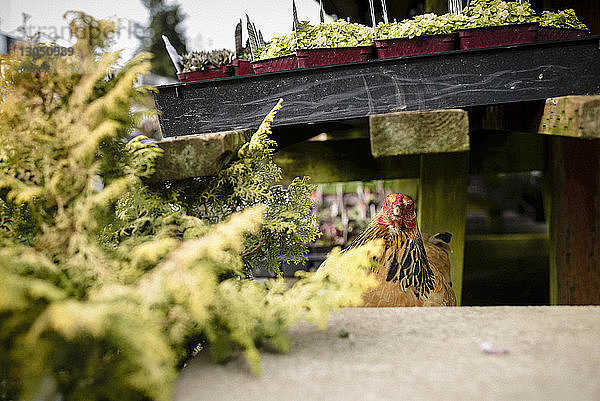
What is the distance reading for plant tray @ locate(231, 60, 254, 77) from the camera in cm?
186

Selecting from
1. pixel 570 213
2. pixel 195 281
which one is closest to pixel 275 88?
pixel 195 281

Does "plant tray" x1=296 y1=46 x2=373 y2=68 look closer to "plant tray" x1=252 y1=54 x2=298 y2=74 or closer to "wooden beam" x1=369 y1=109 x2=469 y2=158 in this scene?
"plant tray" x1=252 y1=54 x2=298 y2=74

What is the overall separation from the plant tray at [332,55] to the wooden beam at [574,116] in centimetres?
64

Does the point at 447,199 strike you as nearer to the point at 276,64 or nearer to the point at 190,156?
the point at 276,64

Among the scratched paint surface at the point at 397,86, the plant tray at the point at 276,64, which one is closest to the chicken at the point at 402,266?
the scratched paint surface at the point at 397,86

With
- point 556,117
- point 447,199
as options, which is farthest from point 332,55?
point 447,199

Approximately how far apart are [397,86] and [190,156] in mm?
791

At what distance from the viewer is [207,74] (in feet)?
6.08

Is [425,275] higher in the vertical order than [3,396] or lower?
lower

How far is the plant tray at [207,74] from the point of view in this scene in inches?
72.7

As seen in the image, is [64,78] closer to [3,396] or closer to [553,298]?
[3,396]

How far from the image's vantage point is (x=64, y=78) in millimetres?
1326

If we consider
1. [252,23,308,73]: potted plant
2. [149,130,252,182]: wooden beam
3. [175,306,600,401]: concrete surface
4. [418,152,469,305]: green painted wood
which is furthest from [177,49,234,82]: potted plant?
[418,152,469,305]: green painted wood

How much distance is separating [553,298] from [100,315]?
288cm
